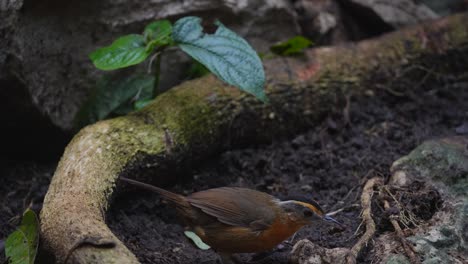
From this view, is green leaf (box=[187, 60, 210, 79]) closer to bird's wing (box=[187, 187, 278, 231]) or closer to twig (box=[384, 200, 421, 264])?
bird's wing (box=[187, 187, 278, 231])

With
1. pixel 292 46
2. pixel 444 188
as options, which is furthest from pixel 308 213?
pixel 292 46

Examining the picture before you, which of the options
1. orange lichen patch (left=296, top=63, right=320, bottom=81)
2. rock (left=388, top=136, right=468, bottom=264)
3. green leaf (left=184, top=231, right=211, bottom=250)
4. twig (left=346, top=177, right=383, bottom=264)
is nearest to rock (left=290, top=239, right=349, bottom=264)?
twig (left=346, top=177, right=383, bottom=264)

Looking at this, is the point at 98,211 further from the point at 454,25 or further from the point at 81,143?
the point at 454,25

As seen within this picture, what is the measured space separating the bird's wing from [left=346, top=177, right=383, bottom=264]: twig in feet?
1.81

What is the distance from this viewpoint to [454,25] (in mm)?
6031

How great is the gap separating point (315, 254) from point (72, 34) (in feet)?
8.70

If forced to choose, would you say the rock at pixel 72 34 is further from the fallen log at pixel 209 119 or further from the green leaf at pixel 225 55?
the green leaf at pixel 225 55

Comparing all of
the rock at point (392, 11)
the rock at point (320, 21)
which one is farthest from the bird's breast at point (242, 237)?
the rock at point (392, 11)

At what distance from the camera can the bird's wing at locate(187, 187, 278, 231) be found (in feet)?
12.3

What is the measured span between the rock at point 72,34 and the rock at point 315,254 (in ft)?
7.24

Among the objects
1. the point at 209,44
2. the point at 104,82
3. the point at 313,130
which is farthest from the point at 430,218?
the point at 104,82

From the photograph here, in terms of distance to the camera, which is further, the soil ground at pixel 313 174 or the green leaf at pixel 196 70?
the green leaf at pixel 196 70

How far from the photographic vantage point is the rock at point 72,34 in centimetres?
427

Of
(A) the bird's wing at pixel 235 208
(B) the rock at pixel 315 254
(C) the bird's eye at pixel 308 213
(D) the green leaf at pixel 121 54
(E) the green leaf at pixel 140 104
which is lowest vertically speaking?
(B) the rock at pixel 315 254
